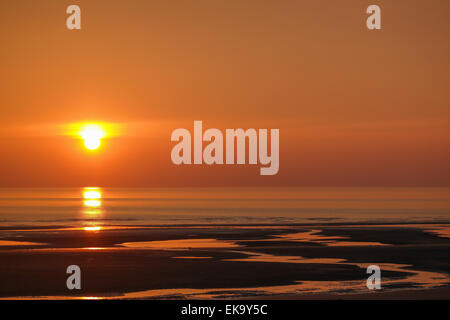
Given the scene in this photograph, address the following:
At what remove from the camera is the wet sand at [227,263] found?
80.8 ft

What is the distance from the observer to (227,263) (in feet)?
103

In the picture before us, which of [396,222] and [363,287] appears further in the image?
[396,222]

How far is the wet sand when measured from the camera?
970 inches

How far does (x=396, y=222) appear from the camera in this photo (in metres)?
57.7

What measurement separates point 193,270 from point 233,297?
6103 millimetres

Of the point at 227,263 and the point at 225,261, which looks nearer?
the point at 227,263

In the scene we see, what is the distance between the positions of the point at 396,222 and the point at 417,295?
34880mm
